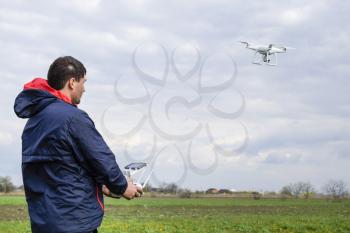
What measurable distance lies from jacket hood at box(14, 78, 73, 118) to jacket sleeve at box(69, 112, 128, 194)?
0.84 feet

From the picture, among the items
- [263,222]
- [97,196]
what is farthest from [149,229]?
[97,196]

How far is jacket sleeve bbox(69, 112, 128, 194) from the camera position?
3.63 metres

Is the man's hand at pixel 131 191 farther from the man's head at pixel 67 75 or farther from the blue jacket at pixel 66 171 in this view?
the man's head at pixel 67 75

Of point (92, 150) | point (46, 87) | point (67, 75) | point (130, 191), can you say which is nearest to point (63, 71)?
point (67, 75)

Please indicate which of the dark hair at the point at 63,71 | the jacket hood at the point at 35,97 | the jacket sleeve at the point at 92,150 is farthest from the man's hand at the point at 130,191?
the dark hair at the point at 63,71

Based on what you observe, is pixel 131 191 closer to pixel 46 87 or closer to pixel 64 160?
pixel 64 160

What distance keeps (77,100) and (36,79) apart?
1.07 ft

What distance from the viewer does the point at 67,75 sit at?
3805mm

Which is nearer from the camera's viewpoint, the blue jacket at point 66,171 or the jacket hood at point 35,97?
the blue jacket at point 66,171

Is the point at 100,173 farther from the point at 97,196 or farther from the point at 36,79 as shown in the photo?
the point at 36,79

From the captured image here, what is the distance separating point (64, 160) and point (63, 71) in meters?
→ 0.62

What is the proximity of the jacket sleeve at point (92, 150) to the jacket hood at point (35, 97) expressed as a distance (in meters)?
0.26

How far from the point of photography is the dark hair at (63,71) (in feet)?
12.5

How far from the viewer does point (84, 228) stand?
3672 mm
